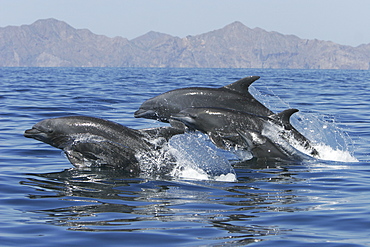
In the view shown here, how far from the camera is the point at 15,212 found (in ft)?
28.8

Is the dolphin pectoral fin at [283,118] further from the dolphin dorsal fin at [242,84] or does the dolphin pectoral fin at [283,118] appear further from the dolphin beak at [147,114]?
the dolphin beak at [147,114]

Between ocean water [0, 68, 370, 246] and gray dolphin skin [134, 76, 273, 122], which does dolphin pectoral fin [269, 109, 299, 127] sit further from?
ocean water [0, 68, 370, 246]

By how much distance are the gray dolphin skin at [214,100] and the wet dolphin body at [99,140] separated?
2702 millimetres

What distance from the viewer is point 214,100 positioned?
49.1 ft

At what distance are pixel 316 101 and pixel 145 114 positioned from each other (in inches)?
718

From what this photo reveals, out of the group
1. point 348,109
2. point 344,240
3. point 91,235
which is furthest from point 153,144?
point 348,109

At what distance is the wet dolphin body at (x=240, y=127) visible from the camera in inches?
540

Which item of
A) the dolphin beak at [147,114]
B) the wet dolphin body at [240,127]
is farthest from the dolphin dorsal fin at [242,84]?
the dolphin beak at [147,114]

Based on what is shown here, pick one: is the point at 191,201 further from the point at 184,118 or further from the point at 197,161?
the point at 184,118

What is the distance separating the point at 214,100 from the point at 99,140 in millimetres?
3964

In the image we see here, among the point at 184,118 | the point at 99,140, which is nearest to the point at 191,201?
the point at 99,140

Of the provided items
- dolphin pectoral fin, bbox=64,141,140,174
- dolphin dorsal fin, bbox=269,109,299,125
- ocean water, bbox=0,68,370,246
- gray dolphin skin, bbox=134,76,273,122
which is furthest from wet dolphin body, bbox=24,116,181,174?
dolphin dorsal fin, bbox=269,109,299,125

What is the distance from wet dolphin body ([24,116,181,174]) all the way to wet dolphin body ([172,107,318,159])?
70.1 inches

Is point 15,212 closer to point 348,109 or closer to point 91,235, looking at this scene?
point 91,235
